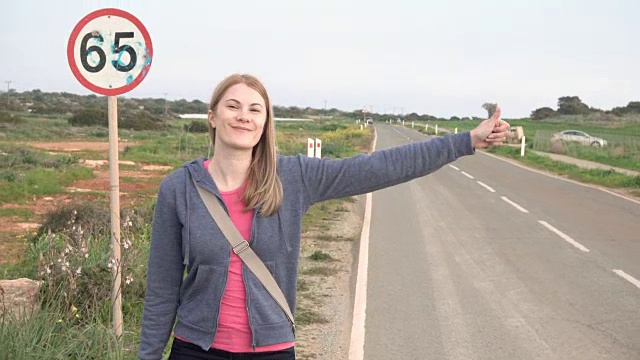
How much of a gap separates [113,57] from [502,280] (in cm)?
558

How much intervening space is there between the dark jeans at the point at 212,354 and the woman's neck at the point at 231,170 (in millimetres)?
554

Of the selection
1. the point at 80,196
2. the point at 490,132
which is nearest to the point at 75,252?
the point at 490,132

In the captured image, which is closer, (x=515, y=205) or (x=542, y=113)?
(x=515, y=205)

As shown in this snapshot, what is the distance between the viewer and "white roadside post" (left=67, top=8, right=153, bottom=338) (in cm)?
487

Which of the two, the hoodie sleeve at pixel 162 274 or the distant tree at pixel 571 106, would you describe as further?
the distant tree at pixel 571 106

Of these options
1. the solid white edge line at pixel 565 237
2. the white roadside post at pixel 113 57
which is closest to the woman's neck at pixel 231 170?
the white roadside post at pixel 113 57

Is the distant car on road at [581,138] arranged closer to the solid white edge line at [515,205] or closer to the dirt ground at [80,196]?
the solid white edge line at [515,205]

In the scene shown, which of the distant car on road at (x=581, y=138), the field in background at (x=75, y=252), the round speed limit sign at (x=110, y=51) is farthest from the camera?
the distant car on road at (x=581, y=138)

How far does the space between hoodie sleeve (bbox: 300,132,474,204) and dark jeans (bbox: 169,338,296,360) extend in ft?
1.84

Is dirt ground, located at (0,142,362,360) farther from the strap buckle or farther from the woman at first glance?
the strap buckle

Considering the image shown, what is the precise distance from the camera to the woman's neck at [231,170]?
2.63 metres

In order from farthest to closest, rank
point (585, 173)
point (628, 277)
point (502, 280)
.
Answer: point (585, 173) < point (628, 277) < point (502, 280)

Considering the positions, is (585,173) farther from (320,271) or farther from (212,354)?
(212,354)

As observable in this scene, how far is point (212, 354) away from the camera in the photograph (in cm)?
254
